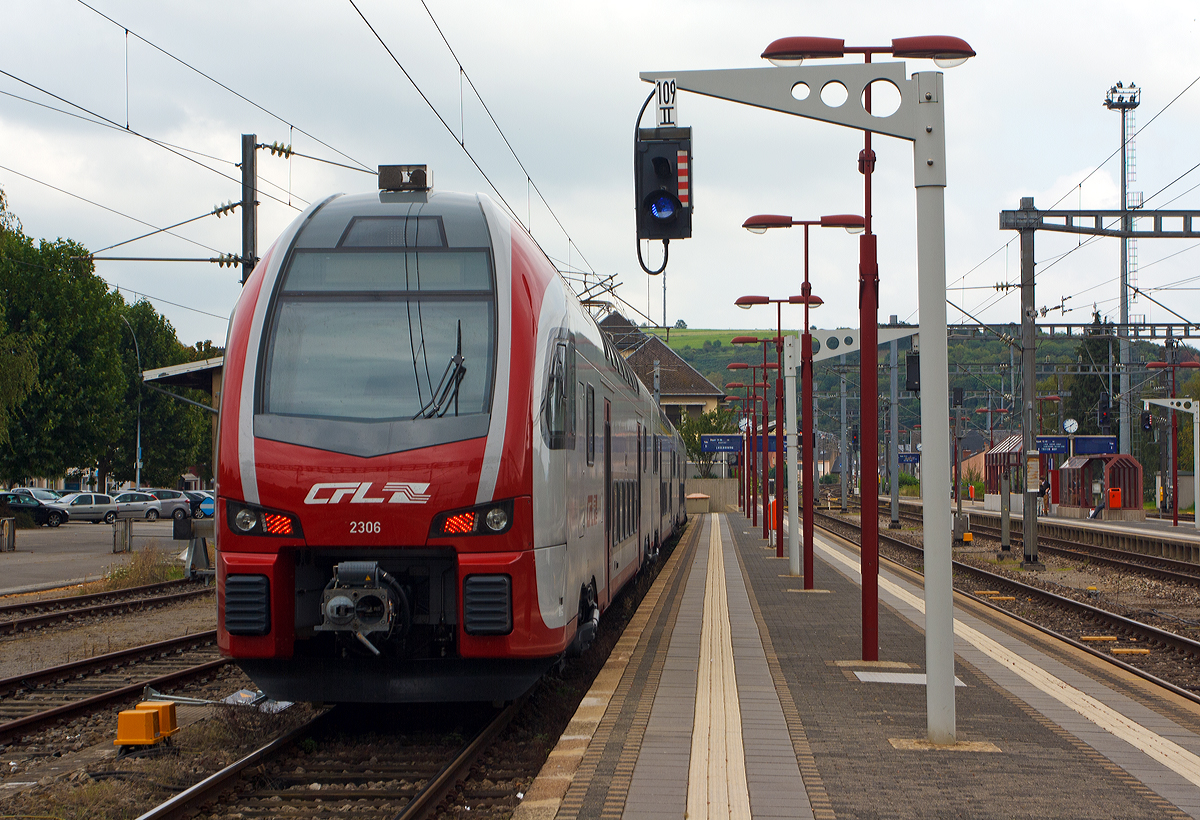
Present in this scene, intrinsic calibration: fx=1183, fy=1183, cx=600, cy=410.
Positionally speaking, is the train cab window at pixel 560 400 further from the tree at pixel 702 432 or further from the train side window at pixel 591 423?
the tree at pixel 702 432

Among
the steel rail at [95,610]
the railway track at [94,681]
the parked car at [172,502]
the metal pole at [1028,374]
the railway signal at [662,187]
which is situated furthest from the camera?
the parked car at [172,502]

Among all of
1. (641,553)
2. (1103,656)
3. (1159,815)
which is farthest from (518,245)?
(641,553)

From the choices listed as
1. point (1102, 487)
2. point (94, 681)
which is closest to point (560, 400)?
point (94, 681)

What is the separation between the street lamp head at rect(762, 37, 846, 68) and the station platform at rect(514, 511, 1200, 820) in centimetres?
458

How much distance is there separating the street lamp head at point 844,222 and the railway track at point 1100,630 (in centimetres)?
605

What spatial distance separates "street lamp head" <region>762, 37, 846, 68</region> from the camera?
826 centimetres

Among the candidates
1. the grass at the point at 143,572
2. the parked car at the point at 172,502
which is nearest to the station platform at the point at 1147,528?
the grass at the point at 143,572

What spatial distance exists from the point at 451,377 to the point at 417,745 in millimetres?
2476

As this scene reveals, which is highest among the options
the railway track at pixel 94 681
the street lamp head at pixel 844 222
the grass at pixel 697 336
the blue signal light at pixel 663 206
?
the grass at pixel 697 336

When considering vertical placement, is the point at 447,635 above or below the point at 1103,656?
above

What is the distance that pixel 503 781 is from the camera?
7.05 meters

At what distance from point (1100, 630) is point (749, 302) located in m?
10.5

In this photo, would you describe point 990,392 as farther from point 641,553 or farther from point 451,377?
point 451,377

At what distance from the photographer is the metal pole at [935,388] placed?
733cm
